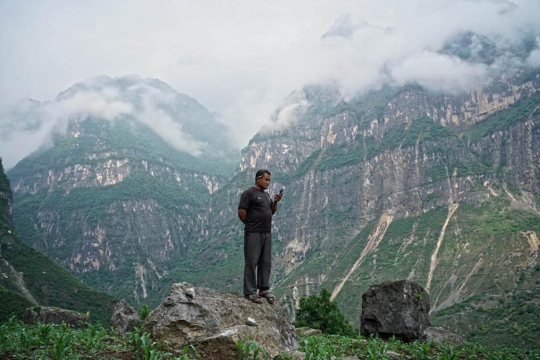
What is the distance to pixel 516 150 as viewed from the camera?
16762 cm

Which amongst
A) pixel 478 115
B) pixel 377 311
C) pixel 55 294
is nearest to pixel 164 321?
pixel 377 311

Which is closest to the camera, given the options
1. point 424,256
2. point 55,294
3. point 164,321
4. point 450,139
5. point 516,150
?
point 164,321

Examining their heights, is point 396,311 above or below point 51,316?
above

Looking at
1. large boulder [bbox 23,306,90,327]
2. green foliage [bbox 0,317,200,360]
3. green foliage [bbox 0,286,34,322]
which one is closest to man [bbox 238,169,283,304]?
green foliage [bbox 0,317,200,360]

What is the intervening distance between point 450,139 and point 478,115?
30.7m

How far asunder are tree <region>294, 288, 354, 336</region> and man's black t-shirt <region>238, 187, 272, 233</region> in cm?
2920

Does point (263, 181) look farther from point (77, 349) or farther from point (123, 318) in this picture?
point (123, 318)

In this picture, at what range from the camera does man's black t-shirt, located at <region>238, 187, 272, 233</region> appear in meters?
8.96

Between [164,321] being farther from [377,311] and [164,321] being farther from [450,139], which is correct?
[450,139]

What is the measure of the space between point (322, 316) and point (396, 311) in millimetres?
22237

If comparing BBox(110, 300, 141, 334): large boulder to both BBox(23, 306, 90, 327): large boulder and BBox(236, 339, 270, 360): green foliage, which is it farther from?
BBox(236, 339, 270, 360): green foliage

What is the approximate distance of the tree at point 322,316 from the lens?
3659cm

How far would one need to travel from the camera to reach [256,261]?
8.96 meters

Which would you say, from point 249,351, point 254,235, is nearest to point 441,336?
point 254,235
